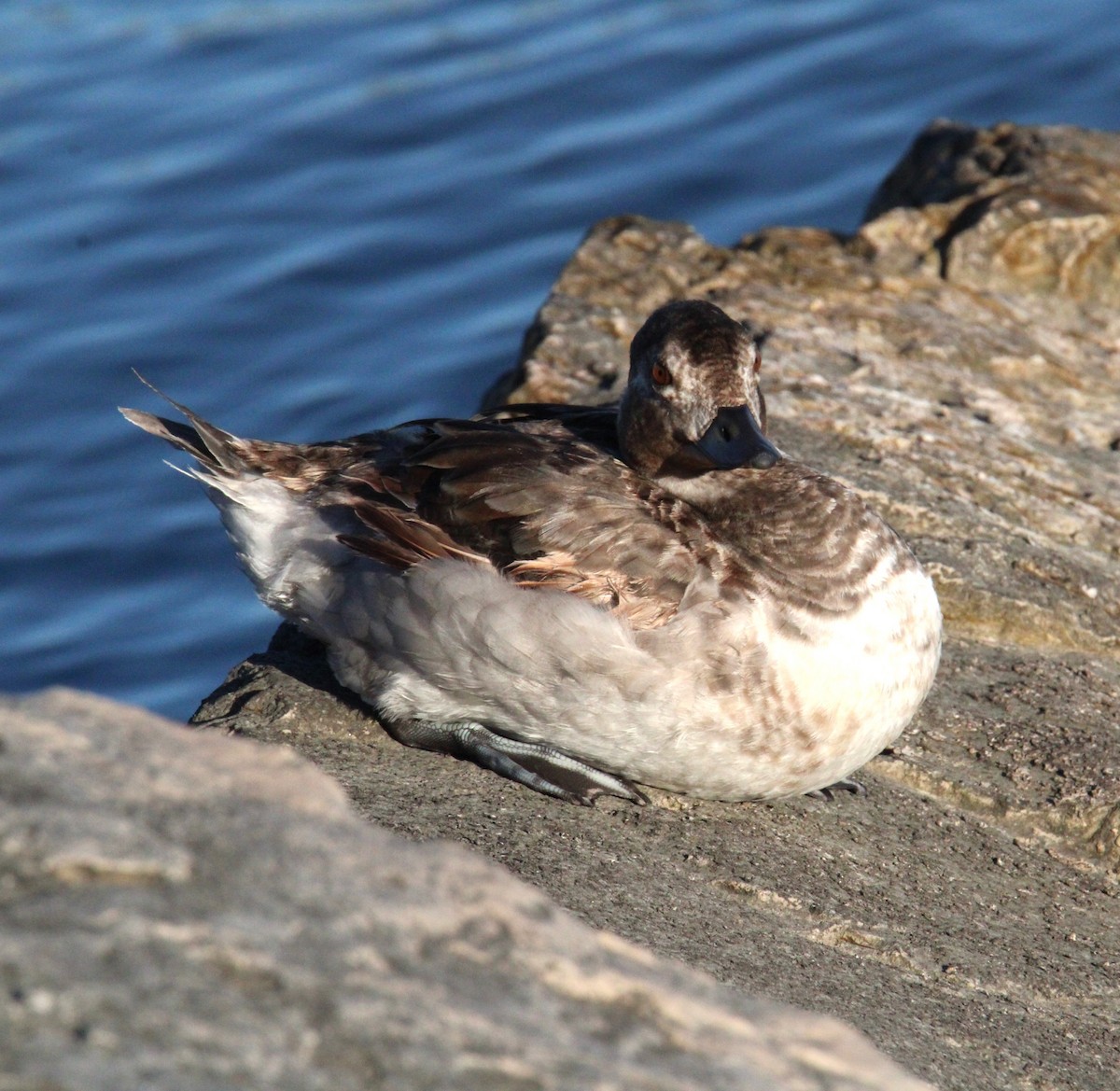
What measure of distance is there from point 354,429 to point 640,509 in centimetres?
547

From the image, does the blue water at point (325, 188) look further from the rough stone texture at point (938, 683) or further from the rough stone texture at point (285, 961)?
the rough stone texture at point (285, 961)

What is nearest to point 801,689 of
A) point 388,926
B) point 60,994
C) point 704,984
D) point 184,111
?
point 704,984

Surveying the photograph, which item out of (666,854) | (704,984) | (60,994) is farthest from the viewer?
(666,854)

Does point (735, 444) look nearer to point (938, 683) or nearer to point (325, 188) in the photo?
point (938, 683)

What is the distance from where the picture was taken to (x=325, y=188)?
38.0 ft

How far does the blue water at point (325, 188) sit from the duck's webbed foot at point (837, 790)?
4067mm

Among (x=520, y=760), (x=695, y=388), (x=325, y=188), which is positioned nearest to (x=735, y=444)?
(x=695, y=388)

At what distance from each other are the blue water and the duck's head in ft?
13.0

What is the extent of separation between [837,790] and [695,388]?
1.18 m

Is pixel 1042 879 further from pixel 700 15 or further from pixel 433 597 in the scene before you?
pixel 700 15

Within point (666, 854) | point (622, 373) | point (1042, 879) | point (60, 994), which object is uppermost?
point (60, 994)

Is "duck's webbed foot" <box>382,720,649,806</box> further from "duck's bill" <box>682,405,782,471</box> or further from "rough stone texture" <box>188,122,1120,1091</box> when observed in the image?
"duck's bill" <box>682,405,782,471</box>

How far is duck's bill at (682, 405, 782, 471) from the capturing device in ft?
13.9

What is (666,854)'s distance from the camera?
4.01m
